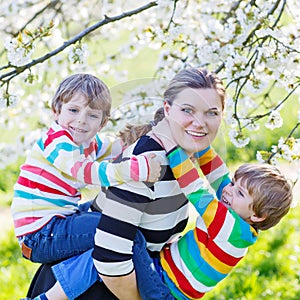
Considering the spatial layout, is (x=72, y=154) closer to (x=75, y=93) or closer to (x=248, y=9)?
(x=75, y=93)

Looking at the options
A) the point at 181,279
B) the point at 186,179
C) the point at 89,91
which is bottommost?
the point at 181,279

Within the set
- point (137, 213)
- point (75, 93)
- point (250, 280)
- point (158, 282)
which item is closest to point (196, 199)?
point (137, 213)

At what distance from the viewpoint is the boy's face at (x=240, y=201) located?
79.7 inches

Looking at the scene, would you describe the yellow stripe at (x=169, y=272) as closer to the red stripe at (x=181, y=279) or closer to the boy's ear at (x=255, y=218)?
the red stripe at (x=181, y=279)

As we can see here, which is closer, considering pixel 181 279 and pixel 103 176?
pixel 103 176

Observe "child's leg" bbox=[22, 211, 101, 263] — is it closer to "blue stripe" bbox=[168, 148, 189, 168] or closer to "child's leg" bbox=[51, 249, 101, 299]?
"child's leg" bbox=[51, 249, 101, 299]

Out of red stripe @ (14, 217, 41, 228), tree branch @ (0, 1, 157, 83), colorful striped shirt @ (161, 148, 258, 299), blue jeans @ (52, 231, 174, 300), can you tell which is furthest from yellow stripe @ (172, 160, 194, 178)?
tree branch @ (0, 1, 157, 83)

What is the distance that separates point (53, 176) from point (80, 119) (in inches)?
8.4

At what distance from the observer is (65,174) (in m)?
2.14

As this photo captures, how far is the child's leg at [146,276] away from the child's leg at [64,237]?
0.15m

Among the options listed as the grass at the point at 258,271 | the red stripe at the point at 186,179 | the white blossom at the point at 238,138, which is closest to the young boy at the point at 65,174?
the red stripe at the point at 186,179

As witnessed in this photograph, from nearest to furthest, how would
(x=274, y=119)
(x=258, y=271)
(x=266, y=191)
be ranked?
1. (x=266, y=191)
2. (x=274, y=119)
3. (x=258, y=271)

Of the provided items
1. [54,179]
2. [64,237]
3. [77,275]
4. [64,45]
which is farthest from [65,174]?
[64,45]

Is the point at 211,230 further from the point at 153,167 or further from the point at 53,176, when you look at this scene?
the point at 53,176
